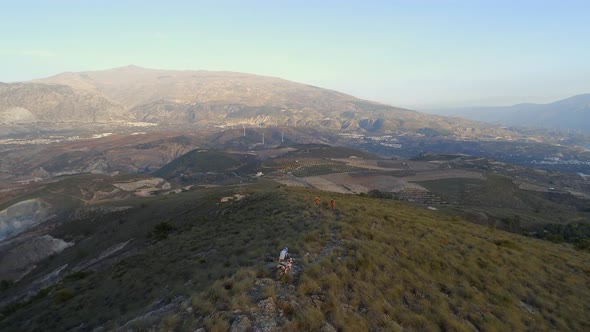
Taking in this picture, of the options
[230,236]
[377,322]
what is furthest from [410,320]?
[230,236]

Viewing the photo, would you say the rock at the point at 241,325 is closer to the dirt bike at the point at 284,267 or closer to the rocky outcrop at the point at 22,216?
the dirt bike at the point at 284,267

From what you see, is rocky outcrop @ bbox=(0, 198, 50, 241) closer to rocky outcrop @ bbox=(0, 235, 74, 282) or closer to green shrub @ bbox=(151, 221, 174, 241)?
rocky outcrop @ bbox=(0, 235, 74, 282)

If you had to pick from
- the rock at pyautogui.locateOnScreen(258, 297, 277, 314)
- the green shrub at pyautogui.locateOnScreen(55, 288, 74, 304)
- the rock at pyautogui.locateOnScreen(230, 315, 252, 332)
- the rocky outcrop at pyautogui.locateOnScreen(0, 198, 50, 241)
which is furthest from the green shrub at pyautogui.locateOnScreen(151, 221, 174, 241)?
the rocky outcrop at pyautogui.locateOnScreen(0, 198, 50, 241)

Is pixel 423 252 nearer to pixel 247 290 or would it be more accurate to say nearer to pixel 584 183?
pixel 247 290

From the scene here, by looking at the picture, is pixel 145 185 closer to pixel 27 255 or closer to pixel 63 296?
pixel 27 255

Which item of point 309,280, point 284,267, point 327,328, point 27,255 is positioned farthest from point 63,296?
point 27,255

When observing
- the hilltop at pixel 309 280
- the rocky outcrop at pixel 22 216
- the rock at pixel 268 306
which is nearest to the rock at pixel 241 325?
the hilltop at pixel 309 280
